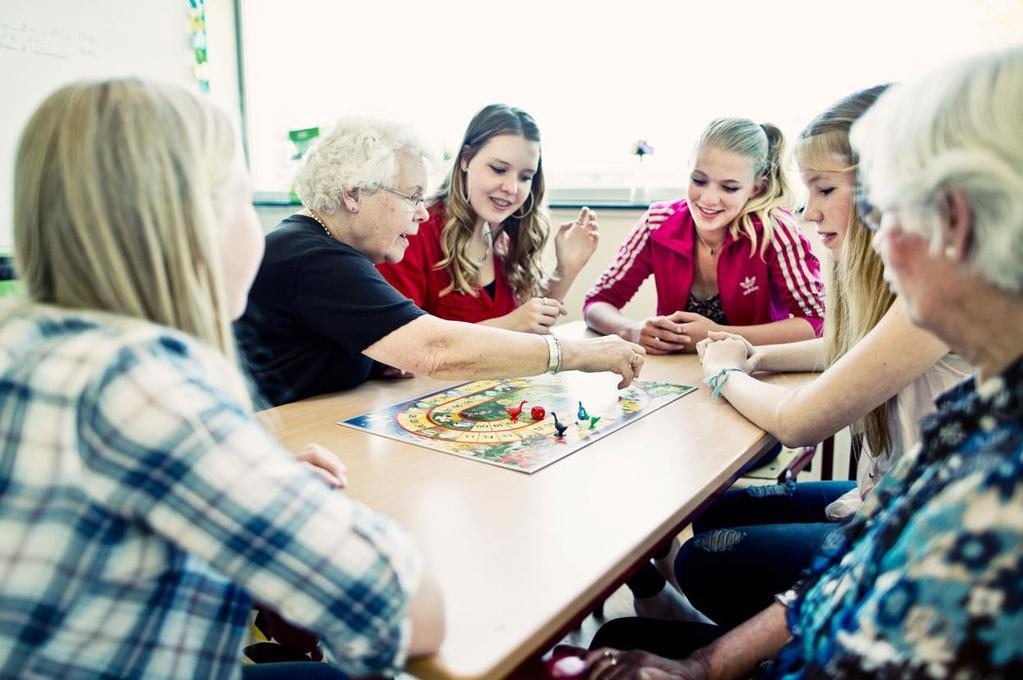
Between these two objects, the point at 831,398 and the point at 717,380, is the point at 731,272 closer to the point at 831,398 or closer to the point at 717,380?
the point at 717,380

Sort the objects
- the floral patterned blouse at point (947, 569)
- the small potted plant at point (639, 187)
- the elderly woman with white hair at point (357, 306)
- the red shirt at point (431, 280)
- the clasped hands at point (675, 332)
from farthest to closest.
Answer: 1. the small potted plant at point (639, 187)
2. the red shirt at point (431, 280)
3. the clasped hands at point (675, 332)
4. the elderly woman with white hair at point (357, 306)
5. the floral patterned blouse at point (947, 569)

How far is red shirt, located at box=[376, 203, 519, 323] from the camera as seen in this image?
6.54 feet

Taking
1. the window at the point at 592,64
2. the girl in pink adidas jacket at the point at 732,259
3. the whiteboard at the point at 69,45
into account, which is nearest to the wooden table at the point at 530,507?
the girl in pink adidas jacket at the point at 732,259

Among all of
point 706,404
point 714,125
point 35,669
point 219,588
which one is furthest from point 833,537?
point 714,125

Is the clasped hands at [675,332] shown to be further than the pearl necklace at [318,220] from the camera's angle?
Yes

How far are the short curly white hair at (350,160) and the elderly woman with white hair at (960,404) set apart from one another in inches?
39.6

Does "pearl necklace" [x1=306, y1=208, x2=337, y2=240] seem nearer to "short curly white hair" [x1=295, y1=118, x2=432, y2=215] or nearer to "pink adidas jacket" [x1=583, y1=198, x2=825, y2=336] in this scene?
"short curly white hair" [x1=295, y1=118, x2=432, y2=215]

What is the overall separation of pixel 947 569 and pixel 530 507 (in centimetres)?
49

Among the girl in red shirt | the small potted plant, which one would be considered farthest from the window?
the girl in red shirt

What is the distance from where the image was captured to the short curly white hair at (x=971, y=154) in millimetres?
549

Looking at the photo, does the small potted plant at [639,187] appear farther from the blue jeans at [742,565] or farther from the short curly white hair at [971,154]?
the short curly white hair at [971,154]

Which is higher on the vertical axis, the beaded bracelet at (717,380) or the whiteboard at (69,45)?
the whiteboard at (69,45)

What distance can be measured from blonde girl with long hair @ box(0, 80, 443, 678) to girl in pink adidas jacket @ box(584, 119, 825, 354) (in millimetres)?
1404

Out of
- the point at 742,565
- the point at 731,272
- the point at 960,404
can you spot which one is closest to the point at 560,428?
the point at 742,565
